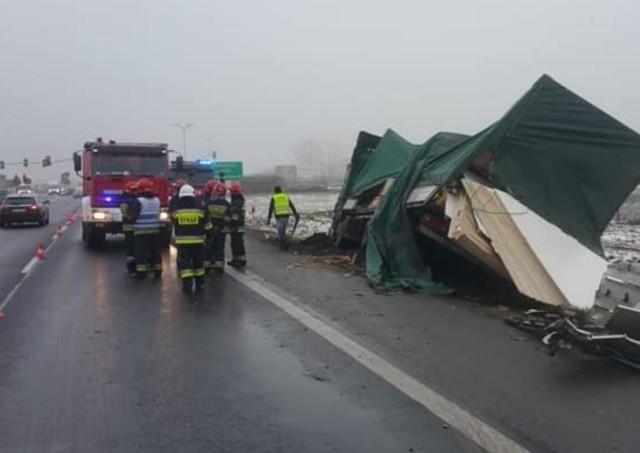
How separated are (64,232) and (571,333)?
22767 mm

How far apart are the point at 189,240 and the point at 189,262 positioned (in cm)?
33

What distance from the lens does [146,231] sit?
42.0 feet

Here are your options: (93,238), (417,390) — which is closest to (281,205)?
(93,238)

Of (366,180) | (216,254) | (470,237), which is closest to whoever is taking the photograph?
(470,237)

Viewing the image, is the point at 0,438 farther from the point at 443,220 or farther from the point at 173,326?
the point at 443,220

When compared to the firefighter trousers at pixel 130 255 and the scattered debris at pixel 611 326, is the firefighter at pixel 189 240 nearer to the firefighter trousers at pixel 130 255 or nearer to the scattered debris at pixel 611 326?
the firefighter trousers at pixel 130 255

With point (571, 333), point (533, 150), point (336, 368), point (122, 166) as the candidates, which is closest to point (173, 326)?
point (336, 368)

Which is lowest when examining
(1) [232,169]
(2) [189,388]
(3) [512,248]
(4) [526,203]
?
(2) [189,388]

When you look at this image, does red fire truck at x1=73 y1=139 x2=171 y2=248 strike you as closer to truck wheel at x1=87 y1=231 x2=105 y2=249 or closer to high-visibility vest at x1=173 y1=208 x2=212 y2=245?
truck wheel at x1=87 y1=231 x2=105 y2=249

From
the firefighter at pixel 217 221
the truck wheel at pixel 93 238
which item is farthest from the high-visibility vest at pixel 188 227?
the truck wheel at pixel 93 238

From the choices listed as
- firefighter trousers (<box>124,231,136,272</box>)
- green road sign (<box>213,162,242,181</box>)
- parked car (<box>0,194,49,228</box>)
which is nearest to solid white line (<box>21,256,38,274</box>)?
firefighter trousers (<box>124,231,136,272</box>)

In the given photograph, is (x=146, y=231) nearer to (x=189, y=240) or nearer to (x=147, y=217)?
(x=147, y=217)

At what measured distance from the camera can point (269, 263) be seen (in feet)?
50.3

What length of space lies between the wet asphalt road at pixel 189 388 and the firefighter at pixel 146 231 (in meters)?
2.85
